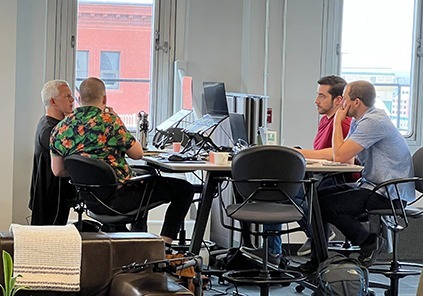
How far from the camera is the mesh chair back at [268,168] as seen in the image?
399 centimetres

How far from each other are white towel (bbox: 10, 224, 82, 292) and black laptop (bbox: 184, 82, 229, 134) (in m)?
2.18

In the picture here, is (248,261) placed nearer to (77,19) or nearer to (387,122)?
(387,122)

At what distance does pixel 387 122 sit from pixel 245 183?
1070 mm

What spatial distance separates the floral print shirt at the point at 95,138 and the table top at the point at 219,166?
10.0 inches

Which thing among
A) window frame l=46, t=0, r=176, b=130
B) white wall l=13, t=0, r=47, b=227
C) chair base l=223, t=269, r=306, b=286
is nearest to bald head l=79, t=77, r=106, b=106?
chair base l=223, t=269, r=306, b=286

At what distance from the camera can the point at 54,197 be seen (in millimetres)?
4648

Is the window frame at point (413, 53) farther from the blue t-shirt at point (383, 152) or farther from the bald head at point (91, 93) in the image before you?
the bald head at point (91, 93)

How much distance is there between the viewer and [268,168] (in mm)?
4012

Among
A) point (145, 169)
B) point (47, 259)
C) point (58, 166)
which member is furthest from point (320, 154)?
point (47, 259)

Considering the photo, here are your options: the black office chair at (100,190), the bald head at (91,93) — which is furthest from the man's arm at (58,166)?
the bald head at (91,93)

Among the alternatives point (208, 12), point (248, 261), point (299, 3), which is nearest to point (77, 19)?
point (208, 12)

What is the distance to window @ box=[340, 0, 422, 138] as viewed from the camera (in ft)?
21.5

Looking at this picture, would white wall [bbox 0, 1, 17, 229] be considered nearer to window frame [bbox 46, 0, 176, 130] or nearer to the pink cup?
window frame [bbox 46, 0, 176, 130]

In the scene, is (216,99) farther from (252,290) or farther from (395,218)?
(395,218)
